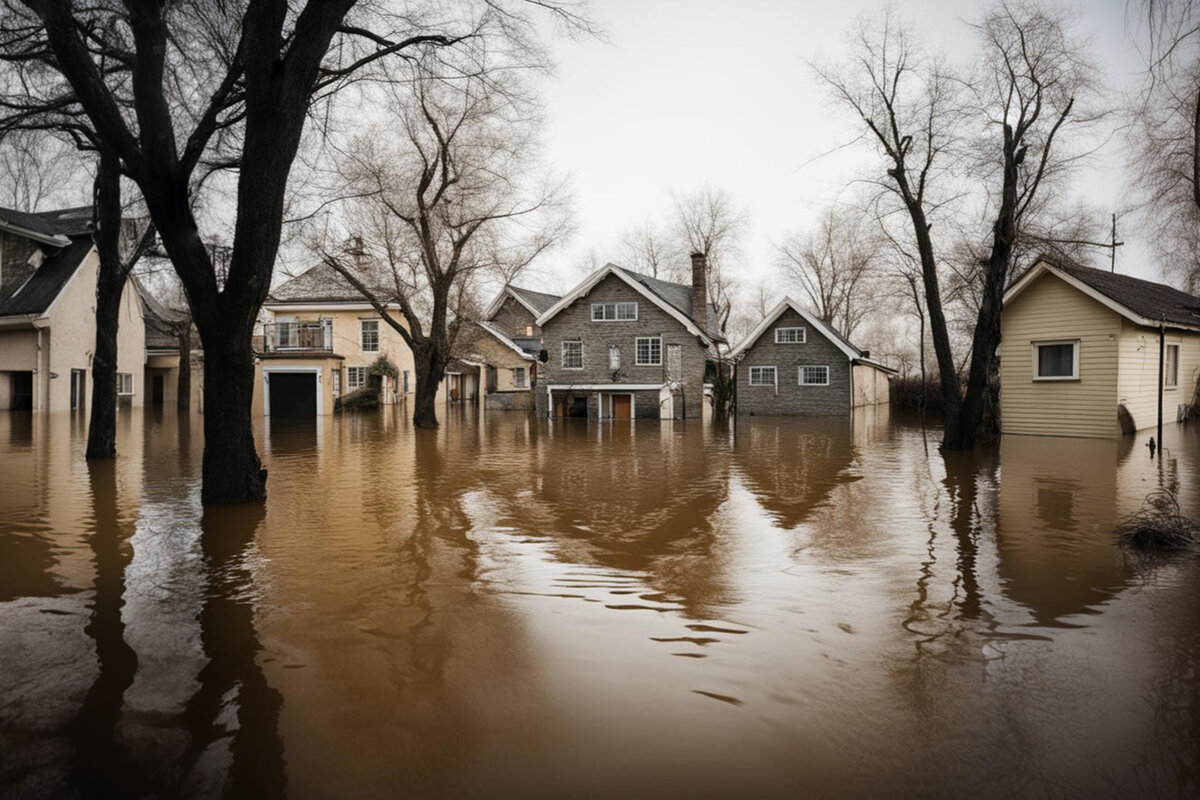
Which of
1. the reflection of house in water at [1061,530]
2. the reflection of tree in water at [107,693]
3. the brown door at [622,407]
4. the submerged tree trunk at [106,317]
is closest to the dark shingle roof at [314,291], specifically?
the brown door at [622,407]

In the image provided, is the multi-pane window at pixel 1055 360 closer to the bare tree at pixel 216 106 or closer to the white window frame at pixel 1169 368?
the white window frame at pixel 1169 368

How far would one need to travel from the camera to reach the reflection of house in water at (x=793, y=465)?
1044 cm

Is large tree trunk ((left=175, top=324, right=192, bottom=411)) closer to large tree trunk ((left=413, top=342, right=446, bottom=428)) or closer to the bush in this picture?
large tree trunk ((left=413, top=342, right=446, bottom=428))

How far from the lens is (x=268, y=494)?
10906mm

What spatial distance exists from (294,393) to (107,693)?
1382 inches

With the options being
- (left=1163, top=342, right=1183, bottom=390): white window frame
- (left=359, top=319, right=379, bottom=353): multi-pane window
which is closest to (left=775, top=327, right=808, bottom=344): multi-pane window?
(left=1163, top=342, right=1183, bottom=390): white window frame

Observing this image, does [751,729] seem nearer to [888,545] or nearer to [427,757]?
[427,757]

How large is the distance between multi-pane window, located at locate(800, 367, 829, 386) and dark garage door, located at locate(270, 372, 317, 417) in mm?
24369

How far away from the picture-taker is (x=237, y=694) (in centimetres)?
406

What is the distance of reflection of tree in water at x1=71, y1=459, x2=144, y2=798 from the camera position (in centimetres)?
321

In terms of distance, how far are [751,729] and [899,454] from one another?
15.0 metres

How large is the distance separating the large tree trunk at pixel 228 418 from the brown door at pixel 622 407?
26962 millimetres

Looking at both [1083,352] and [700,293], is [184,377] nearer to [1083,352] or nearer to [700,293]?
[700,293]

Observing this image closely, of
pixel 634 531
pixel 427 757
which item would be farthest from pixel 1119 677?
pixel 634 531
